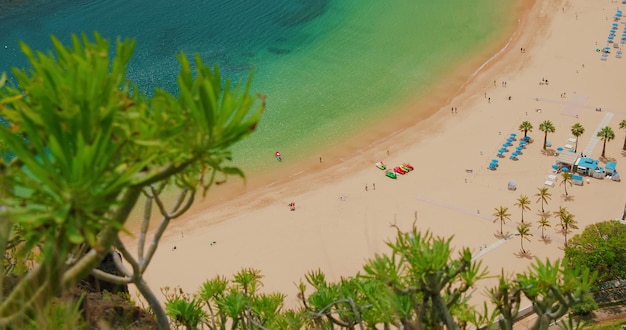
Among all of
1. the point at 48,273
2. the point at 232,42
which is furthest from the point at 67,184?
the point at 232,42

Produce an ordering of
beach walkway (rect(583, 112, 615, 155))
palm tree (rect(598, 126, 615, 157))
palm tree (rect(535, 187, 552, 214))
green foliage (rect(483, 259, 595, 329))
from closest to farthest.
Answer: green foliage (rect(483, 259, 595, 329)), palm tree (rect(535, 187, 552, 214)), palm tree (rect(598, 126, 615, 157)), beach walkway (rect(583, 112, 615, 155))

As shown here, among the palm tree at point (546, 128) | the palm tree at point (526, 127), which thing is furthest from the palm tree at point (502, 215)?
the palm tree at point (526, 127)

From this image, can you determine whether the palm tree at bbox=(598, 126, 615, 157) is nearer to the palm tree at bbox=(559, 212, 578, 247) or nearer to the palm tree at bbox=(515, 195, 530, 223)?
the palm tree at bbox=(515, 195, 530, 223)

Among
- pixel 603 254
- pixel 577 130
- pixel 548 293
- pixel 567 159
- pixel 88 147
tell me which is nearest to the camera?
pixel 88 147

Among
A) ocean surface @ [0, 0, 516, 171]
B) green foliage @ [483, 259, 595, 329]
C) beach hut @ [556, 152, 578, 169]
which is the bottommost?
green foliage @ [483, 259, 595, 329]

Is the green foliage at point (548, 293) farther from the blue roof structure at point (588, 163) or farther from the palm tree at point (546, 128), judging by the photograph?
the palm tree at point (546, 128)

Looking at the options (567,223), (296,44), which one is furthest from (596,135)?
(296,44)

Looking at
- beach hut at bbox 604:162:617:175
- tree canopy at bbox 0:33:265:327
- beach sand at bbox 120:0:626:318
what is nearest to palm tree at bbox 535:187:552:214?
beach sand at bbox 120:0:626:318

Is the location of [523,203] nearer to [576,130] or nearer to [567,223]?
[567,223]
